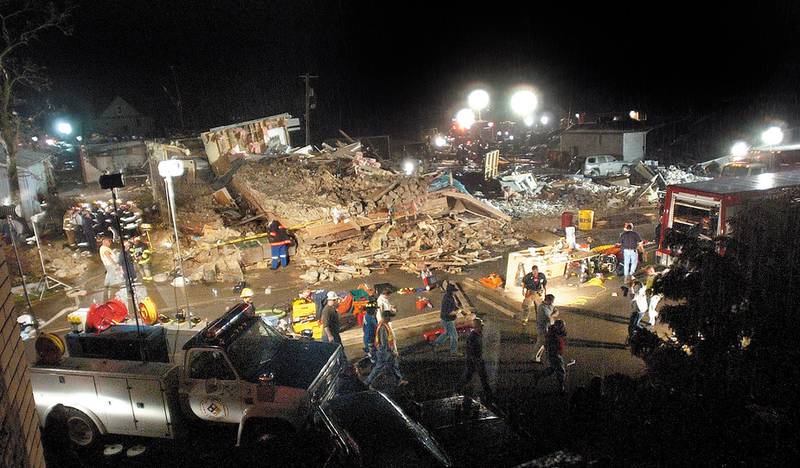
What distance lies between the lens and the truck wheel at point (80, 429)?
7.16 m

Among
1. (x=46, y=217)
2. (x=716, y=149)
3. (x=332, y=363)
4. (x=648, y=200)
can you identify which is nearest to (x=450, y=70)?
(x=716, y=149)

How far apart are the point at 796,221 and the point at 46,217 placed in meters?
26.8

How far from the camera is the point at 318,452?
20.5 ft

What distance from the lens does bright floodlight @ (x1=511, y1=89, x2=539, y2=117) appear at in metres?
48.7

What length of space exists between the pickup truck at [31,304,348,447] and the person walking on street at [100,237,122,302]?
5.90 m

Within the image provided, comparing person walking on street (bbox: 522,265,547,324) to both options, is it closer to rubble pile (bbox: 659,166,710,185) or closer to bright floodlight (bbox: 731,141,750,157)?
rubble pile (bbox: 659,166,710,185)

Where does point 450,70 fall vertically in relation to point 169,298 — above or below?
above

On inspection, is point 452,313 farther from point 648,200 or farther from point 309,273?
point 648,200

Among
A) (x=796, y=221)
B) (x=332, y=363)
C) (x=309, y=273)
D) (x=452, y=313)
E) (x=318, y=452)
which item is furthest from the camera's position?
(x=309, y=273)

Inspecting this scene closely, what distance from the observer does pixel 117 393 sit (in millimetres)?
7039

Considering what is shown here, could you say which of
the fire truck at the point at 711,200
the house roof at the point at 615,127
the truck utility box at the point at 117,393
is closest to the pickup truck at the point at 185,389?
the truck utility box at the point at 117,393

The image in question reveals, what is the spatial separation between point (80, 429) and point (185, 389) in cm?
185


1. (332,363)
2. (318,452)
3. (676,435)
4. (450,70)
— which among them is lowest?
(318,452)

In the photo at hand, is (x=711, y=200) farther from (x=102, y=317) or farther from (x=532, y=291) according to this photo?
(x=102, y=317)
